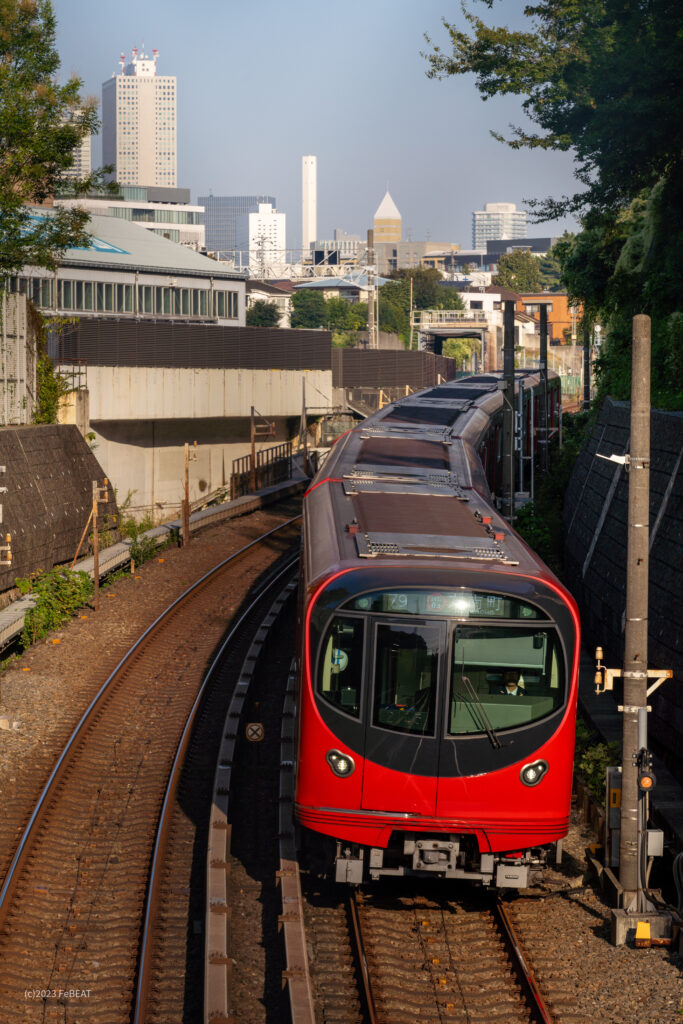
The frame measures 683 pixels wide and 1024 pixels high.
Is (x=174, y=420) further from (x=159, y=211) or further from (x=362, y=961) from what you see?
(x=159, y=211)

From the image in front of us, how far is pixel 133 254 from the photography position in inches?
2367

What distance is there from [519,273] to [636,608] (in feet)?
529

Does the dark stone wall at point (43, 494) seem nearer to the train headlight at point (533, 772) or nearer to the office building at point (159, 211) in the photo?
the train headlight at point (533, 772)

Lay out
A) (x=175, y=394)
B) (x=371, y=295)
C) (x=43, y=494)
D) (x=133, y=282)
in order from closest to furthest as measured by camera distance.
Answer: (x=43, y=494), (x=175, y=394), (x=133, y=282), (x=371, y=295)

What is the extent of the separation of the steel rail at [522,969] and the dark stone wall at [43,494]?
1542 cm

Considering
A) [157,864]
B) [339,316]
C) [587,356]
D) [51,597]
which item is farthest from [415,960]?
[339,316]

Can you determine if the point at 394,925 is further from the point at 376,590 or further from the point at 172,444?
the point at 172,444

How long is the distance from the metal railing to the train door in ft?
101

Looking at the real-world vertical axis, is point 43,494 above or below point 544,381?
below

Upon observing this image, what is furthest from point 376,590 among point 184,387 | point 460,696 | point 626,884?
point 184,387

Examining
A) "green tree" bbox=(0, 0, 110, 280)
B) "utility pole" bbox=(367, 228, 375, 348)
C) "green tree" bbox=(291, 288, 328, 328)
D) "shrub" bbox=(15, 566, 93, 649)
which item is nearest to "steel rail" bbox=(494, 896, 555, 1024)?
"shrub" bbox=(15, 566, 93, 649)

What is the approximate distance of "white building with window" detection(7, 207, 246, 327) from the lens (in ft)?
174

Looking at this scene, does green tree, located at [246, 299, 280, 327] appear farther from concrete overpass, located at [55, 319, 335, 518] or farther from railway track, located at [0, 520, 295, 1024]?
railway track, located at [0, 520, 295, 1024]

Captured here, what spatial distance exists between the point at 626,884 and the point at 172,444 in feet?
122
